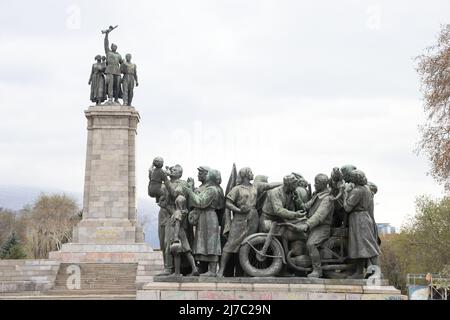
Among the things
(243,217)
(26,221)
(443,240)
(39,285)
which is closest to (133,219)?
(39,285)

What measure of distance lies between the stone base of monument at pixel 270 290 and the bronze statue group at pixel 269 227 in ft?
0.80

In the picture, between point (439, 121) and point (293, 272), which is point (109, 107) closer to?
point (439, 121)

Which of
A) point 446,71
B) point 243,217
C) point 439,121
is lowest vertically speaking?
point 243,217

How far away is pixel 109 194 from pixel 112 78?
6.38 meters

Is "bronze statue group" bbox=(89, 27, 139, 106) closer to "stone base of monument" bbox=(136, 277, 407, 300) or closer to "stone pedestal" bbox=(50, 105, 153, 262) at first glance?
"stone pedestal" bbox=(50, 105, 153, 262)

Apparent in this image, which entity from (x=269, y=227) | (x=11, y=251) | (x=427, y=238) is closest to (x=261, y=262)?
(x=269, y=227)

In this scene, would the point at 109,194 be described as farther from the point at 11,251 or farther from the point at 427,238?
the point at 11,251

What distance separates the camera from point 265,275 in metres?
13.5

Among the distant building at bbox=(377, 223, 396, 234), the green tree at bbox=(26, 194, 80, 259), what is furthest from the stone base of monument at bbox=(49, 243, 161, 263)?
the green tree at bbox=(26, 194, 80, 259)

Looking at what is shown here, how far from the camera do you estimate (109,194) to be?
34.9 m

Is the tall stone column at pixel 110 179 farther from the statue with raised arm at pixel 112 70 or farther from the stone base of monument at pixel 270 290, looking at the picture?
the stone base of monument at pixel 270 290

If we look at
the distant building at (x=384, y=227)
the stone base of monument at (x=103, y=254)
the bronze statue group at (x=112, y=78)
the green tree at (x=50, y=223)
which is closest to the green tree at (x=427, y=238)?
the distant building at (x=384, y=227)
